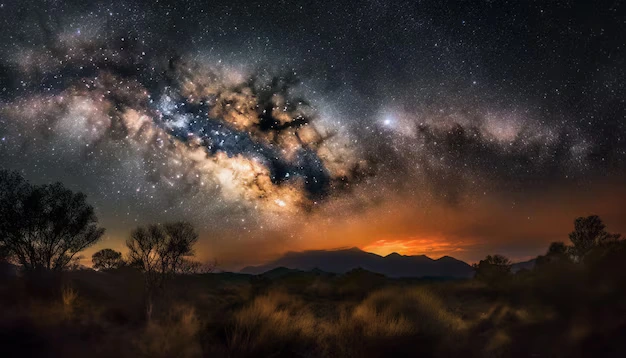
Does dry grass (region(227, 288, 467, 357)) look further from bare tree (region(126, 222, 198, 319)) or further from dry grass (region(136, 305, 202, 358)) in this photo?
bare tree (region(126, 222, 198, 319))

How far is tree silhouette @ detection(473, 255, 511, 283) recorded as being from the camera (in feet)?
138

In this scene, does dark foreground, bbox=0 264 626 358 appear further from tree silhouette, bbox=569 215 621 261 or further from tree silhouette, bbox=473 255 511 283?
tree silhouette, bbox=569 215 621 261

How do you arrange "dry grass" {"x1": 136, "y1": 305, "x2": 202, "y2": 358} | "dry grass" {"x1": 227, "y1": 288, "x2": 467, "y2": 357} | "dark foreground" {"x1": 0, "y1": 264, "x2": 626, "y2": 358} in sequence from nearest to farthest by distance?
"dry grass" {"x1": 136, "y1": 305, "x2": 202, "y2": 358}
"dark foreground" {"x1": 0, "y1": 264, "x2": 626, "y2": 358}
"dry grass" {"x1": 227, "y1": 288, "x2": 467, "y2": 357}

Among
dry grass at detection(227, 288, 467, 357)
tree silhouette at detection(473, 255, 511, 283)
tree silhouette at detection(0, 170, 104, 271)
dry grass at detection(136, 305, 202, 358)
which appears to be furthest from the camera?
tree silhouette at detection(473, 255, 511, 283)

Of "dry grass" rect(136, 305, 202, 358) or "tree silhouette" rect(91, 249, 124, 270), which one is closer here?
"dry grass" rect(136, 305, 202, 358)

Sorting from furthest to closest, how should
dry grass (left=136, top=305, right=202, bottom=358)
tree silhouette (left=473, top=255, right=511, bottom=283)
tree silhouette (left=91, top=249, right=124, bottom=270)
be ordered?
tree silhouette (left=91, top=249, right=124, bottom=270) < tree silhouette (left=473, top=255, right=511, bottom=283) < dry grass (left=136, top=305, right=202, bottom=358)

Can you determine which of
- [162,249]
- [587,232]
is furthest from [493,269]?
[162,249]

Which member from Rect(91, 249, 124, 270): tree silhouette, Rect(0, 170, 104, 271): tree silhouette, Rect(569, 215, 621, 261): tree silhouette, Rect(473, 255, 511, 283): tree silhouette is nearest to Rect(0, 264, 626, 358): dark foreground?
Rect(0, 170, 104, 271): tree silhouette

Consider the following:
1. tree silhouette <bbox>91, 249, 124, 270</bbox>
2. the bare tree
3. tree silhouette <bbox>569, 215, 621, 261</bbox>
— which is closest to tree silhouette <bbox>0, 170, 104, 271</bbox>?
the bare tree

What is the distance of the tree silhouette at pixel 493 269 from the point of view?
138 feet

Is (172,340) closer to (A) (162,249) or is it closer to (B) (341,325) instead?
(B) (341,325)

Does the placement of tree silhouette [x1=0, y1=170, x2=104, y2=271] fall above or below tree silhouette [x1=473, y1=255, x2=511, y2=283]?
above

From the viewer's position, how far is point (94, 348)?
977 cm

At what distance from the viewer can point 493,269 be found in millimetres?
47250
